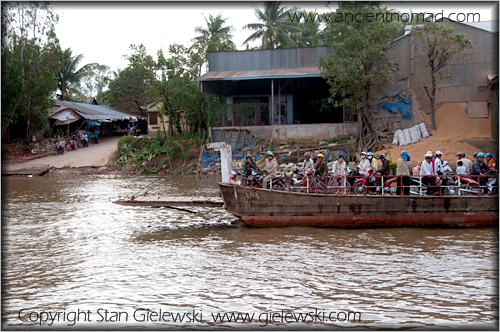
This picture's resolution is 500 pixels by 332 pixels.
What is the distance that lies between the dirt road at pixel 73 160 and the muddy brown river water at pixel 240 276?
56.3 feet

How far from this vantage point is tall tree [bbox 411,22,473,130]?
2452 centimetres

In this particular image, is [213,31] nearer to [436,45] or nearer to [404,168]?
[436,45]

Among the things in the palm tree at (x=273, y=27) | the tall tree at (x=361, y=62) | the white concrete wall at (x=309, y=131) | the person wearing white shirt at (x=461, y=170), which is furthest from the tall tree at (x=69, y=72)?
the person wearing white shirt at (x=461, y=170)

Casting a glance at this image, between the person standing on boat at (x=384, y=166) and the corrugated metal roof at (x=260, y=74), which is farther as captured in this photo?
the corrugated metal roof at (x=260, y=74)

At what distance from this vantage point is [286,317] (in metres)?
7.17

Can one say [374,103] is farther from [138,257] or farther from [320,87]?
[138,257]

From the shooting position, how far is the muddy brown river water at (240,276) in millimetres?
7184

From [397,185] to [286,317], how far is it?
693 centimetres

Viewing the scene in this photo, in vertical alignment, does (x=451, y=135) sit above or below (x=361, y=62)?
below

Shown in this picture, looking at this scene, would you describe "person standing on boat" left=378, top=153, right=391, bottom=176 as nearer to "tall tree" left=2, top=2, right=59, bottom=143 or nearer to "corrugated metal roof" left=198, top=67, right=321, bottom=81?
"corrugated metal roof" left=198, top=67, right=321, bottom=81

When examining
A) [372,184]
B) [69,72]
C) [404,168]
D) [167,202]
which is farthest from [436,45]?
[69,72]

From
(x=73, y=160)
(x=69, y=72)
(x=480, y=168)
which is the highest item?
(x=69, y=72)

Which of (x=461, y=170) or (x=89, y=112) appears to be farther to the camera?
(x=89, y=112)

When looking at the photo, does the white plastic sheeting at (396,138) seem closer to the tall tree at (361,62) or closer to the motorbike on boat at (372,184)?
the tall tree at (361,62)
